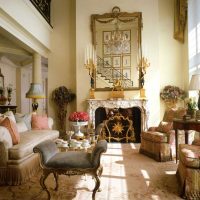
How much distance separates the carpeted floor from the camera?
8.89ft

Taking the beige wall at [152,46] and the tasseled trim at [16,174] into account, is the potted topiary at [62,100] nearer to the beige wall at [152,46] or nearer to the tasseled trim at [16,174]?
the beige wall at [152,46]

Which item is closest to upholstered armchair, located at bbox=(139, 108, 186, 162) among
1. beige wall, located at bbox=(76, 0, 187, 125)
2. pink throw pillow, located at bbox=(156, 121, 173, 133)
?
pink throw pillow, located at bbox=(156, 121, 173, 133)

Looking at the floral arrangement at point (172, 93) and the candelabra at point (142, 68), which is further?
the floral arrangement at point (172, 93)

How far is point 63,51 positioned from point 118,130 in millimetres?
2859

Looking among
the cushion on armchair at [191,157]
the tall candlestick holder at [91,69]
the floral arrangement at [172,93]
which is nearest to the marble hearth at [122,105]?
the tall candlestick holder at [91,69]

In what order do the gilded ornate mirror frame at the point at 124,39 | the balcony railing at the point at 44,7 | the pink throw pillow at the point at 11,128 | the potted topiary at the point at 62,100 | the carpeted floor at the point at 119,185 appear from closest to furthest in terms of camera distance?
the carpeted floor at the point at 119,185 → the pink throw pillow at the point at 11,128 → the balcony railing at the point at 44,7 → the gilded ornate mirror frame at the point at 124,39 → the potted topiary at the point at 62,100

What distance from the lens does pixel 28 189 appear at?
2951 mm

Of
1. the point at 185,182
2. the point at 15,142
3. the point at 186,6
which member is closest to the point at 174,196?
the point at 185,182

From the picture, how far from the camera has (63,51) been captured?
7.12 m

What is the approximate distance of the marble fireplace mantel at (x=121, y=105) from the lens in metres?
6.38

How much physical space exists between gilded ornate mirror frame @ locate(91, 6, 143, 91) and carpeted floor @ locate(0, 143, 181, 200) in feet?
9.87

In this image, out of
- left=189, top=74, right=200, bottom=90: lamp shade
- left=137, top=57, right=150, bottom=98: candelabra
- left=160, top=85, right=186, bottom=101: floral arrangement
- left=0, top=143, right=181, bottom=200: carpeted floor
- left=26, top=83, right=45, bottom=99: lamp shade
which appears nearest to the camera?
left=0, top=143, right=181, bottom=200: carpeted floor

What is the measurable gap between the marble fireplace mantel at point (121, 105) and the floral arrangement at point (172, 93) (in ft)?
2.14

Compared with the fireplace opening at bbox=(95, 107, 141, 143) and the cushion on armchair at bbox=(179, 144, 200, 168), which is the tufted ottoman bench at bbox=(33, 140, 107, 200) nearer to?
the cushion on armchair at bbox=(179, 144, 200, 168)
